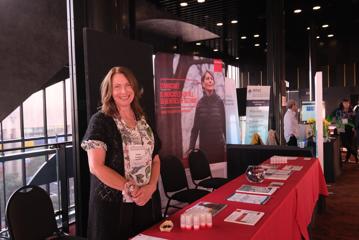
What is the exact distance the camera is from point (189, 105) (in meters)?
4.13

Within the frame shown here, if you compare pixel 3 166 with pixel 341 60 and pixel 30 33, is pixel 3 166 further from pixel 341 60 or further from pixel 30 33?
pixel 341 60

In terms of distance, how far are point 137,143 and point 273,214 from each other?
2.79 ft

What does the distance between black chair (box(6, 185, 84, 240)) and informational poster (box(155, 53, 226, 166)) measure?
202 cm

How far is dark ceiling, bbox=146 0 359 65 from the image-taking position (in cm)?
637

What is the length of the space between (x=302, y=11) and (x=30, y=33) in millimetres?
5823

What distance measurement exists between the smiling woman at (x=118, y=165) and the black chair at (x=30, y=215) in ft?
1.23

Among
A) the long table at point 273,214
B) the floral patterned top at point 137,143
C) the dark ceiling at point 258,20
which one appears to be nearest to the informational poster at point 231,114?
the dark ceiling at point 258,20

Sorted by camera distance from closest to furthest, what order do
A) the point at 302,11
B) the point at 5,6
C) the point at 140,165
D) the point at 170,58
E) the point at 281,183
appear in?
the point at 140,165
the point at 281,183
the point at 170,58
the point at 5,6
the point at 302,11

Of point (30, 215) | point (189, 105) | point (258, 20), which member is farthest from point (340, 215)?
point (258, 20)

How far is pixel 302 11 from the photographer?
7.39 metres

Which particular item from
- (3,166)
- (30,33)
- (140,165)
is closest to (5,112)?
(30,33)

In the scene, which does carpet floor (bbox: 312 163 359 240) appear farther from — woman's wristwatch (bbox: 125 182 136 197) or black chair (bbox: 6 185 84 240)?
black chair (bbox: 6 185 84 240)

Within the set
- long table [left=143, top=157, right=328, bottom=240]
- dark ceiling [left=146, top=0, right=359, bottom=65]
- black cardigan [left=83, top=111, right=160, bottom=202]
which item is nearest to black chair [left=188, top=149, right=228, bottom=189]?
long table [left=143, top=157, right=328, bottom=240]

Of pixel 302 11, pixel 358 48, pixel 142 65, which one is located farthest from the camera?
pixel 358 48
